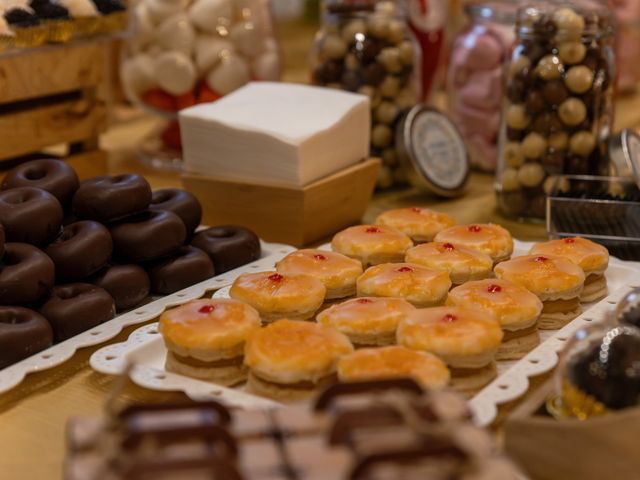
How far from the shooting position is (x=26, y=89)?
148 centimetres

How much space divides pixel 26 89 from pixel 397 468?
114cm

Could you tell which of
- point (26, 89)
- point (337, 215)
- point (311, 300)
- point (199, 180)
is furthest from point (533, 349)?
point (26, 89)

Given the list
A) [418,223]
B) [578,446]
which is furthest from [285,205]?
[578,446]

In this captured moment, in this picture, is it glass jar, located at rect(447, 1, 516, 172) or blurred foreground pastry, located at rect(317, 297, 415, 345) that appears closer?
A: blurred foreground pastry, located at rect(317, 297, 415, 345)

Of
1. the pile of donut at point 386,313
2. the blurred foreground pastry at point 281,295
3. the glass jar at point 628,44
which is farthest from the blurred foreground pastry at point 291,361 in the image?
the glass jar at point 628,44

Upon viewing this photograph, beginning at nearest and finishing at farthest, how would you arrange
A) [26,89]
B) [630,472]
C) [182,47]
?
[630,472] < [26,89] < [182,47]

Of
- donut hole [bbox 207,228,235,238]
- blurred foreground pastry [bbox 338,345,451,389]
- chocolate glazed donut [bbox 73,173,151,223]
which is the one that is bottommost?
donut hole [bbox 207,228,235,238]

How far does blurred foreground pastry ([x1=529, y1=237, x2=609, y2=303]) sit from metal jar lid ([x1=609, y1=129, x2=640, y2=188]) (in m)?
0.18

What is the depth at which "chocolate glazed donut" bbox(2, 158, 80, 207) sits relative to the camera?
107cm

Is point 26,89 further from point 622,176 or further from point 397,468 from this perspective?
point 397,468

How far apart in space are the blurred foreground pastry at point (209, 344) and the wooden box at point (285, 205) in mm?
435

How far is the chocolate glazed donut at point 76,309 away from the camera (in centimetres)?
94

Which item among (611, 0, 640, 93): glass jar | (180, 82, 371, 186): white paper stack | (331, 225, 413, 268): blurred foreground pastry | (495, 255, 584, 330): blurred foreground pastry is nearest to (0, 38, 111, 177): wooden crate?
(180, 82, 371, 186): white paper stack

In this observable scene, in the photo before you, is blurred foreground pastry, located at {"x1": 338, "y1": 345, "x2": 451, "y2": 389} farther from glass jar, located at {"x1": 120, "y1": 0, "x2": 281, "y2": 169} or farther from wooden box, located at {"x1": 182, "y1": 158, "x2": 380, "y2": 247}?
glass jar, located at {"x1": 120, "y1": 0, "x2": 281, "y2": 169}
